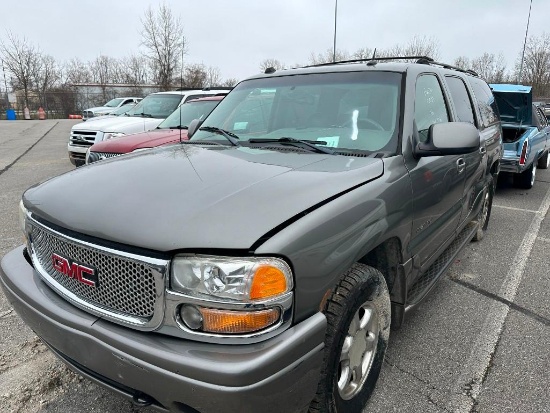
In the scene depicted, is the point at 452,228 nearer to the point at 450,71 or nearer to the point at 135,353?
the point at 450,71

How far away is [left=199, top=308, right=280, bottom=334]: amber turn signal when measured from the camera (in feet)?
4.96

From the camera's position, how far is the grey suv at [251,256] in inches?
59.1

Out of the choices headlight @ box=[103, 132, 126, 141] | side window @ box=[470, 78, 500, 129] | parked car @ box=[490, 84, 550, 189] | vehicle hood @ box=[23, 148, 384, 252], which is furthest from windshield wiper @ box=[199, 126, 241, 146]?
parked car @ box=[490, 84, 550, 189]

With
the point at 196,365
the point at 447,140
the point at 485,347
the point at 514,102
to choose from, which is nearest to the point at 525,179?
the point at 514,102

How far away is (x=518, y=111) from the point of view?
843 centimetres

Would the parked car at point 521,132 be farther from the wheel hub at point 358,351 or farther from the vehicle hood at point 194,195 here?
the wheel hub at point 358,351

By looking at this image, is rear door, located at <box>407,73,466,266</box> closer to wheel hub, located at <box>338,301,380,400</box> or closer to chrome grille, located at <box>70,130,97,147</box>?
wheel hub, located at <box>338,301,380,400</box>

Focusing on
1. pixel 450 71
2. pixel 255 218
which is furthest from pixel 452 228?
pixel 255 218

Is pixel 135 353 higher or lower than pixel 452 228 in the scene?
higher

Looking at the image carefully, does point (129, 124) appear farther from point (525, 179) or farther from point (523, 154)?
point (525, 179)

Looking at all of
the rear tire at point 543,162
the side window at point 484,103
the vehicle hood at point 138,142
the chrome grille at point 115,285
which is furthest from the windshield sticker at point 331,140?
the rear tire at point 543,162

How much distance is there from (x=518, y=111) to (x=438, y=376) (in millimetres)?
7690

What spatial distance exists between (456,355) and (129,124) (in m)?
7.49

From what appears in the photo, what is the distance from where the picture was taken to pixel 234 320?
1.52 metres
